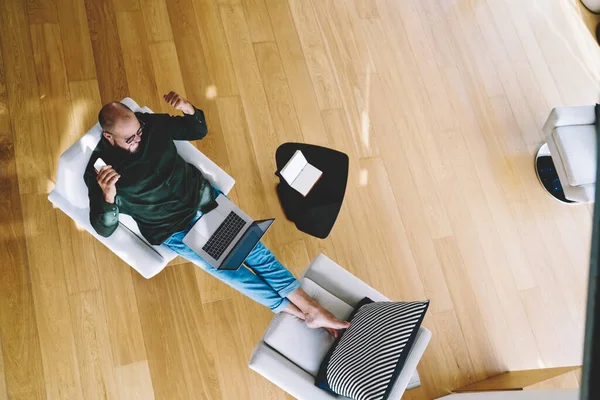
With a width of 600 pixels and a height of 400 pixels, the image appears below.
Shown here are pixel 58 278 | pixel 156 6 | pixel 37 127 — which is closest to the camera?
pixel 58 278

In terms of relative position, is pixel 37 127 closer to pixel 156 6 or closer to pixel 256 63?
pixel 156 6

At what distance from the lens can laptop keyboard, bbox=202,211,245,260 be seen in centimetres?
241

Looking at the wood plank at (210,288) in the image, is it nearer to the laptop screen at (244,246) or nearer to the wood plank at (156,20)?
the laptop screen at (244,246)

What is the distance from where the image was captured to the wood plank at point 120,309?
2617 millimetres

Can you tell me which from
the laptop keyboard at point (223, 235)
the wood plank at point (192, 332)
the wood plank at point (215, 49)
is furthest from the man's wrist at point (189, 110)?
the wood plank at point (192, 332)

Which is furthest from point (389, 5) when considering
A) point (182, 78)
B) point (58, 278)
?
point (58, 278)

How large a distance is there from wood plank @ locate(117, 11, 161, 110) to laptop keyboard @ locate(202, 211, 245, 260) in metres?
1.10

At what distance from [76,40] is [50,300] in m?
1.68

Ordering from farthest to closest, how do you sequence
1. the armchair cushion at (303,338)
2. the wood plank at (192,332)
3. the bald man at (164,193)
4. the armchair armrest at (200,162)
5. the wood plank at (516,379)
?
the wood plank at (516,379) → the wood plank at (192,332) → the armchair armrest at (200,162) → the armchair cushion at (303,338) → the bald man at (164,193)

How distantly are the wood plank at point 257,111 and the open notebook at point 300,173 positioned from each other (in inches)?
14.4

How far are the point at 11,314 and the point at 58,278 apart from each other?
0.29m

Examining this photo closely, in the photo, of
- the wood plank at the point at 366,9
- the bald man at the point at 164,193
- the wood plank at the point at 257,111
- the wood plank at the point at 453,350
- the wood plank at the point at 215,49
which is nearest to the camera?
the bald man at the point at 164,193

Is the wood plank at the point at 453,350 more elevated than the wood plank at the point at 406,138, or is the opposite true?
the wood plank at the point at 406,138

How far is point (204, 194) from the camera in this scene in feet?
8.18
